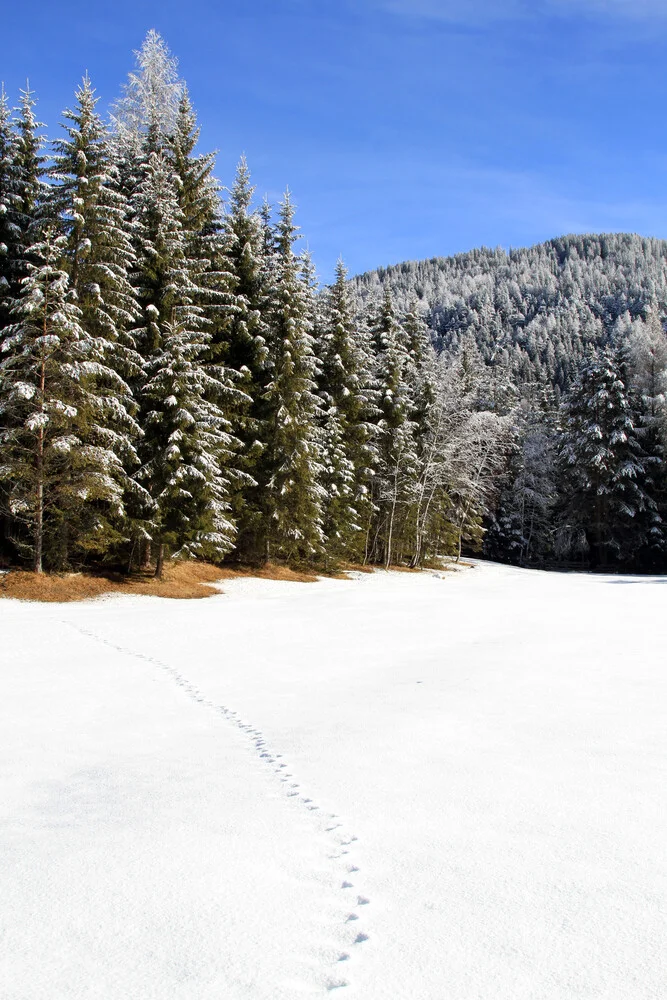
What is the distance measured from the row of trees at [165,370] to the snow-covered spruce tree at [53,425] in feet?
0.21

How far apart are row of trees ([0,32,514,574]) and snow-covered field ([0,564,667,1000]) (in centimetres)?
1072

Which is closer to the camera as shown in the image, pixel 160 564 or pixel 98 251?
pixel 98 251

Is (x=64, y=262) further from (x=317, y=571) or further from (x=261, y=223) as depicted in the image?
(x=317, y=571)

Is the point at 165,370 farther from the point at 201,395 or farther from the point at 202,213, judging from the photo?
the point at 202,213

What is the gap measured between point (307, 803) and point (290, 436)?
22.2 metres

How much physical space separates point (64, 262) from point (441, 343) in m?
150

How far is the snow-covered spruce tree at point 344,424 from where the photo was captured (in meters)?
29.6

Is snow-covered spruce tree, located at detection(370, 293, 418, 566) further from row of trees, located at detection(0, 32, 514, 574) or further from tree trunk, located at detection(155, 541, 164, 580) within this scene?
tree trunk, located at detection(155, 541, 164, 580)

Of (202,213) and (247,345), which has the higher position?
(202,213)

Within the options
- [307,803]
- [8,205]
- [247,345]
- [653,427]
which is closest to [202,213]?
[247,345]

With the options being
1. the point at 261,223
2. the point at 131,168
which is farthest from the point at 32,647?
the point at 261,223

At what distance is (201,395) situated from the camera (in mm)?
24156

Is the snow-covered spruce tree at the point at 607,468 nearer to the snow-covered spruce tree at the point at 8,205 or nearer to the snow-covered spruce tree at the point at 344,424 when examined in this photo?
the snow-covered spruce tree at the point at 344,424

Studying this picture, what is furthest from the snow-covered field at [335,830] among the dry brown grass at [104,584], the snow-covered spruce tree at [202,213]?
the snow-covered spruce tree at [202,213]
